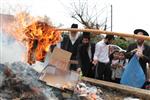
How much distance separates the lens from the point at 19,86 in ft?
26.5

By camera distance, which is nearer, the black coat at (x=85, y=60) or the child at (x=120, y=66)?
the black coat at (x=85, y=60)

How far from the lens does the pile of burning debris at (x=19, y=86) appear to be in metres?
7.88

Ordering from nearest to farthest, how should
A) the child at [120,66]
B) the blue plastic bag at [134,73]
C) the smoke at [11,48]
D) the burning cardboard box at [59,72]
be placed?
the burning cardboard box at [59,72], the blue plastic bag at [134,73], the smoke at [11,48], the child at [120,66]

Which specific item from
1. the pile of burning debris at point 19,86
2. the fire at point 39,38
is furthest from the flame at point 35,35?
the pile of burning debris at point 19,86

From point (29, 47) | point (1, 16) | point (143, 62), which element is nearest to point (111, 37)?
point (143, 62)

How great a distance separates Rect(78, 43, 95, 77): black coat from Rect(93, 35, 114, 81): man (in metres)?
0.28

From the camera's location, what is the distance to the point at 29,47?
1050 cm

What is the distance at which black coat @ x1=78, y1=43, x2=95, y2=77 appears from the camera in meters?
11.3

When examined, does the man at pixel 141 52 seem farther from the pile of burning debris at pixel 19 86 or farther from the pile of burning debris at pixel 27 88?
the pile of burning debris at pixel 19 86

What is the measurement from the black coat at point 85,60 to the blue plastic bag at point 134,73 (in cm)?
111

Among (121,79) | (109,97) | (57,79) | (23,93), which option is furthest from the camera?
(121,79)

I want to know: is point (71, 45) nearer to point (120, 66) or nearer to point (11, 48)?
point (120, 66)

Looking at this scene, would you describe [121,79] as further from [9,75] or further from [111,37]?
[9,75]

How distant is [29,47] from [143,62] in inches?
111
